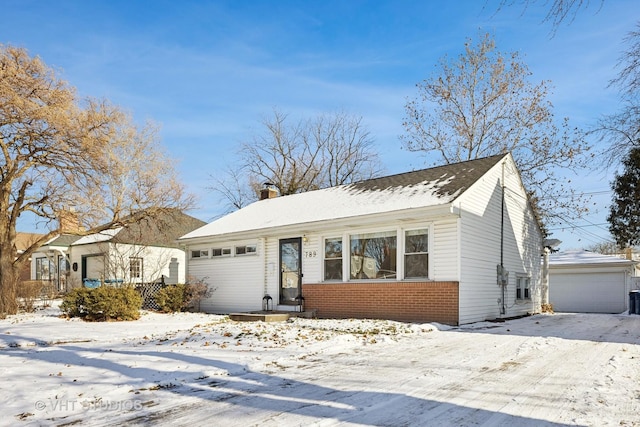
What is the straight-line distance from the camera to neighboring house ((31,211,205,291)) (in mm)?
23656

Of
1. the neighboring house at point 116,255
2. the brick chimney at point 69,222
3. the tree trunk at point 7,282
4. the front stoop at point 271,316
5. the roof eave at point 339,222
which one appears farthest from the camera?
the neighboring house at point 116,255

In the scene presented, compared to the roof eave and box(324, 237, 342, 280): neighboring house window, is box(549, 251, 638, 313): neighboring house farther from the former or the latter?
box(324, 237, 342, 280): neighboring house window

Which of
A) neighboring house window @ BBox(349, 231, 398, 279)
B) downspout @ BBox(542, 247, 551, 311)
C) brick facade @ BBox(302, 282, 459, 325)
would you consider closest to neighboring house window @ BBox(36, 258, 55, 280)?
brick facade @ BBox(302, 282, 459, 325)

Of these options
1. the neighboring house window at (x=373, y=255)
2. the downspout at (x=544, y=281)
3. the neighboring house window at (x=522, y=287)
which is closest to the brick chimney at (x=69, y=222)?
the neighboring house window at (x=373, y=255)

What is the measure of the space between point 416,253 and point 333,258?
9.12 feet

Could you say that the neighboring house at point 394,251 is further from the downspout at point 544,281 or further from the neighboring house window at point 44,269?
the neighboring house window at point 44,269

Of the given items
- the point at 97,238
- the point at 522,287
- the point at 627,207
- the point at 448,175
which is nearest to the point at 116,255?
the point at 97,238

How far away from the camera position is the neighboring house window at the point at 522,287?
15.8 meters

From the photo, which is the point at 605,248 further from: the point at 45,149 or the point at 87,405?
the point at 87,405

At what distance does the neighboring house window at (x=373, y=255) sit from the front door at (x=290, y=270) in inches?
78.3

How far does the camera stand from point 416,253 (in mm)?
12500

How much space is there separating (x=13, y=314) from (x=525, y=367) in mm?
14360

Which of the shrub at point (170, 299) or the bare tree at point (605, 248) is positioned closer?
the shrub at point (170, 299)

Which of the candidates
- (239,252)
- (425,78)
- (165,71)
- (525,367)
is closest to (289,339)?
(525,367)
